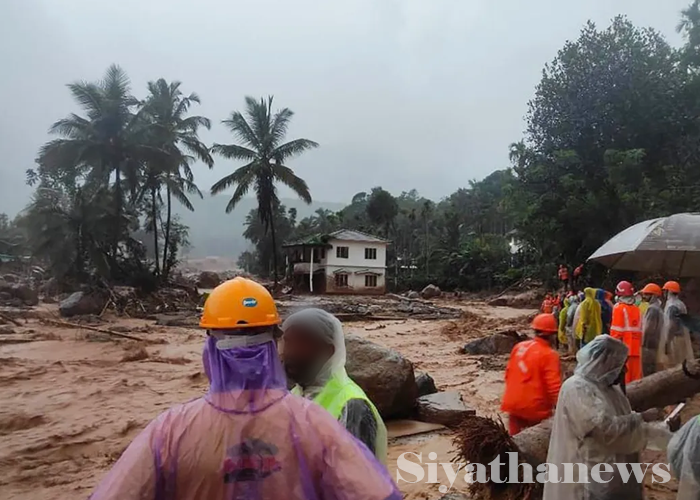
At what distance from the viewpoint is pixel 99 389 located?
9.73 metres

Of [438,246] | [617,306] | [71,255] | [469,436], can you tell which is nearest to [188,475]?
[469,436]

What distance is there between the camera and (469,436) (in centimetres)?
354

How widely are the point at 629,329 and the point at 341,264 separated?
3292cm

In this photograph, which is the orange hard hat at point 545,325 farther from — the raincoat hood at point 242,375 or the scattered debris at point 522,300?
the scattered debris at point 522,300

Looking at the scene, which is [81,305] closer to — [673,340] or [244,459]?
[673,340]

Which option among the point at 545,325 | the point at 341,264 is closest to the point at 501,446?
the point at 545,325

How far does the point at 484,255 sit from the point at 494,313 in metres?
13.7

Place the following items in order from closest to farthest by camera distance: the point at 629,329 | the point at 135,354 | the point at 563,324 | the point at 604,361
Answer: the point at 604,361, the point at 629,329, the point at 563,324, the point at 135,354

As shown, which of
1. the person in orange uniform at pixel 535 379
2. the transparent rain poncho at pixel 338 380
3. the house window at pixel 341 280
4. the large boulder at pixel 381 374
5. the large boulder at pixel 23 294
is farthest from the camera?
the house window at pixel 341 280

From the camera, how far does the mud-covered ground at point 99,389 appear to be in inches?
231

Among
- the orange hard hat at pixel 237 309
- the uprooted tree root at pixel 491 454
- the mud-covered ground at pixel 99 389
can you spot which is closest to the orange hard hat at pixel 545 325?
the uprooted tree root at pixel 491 454

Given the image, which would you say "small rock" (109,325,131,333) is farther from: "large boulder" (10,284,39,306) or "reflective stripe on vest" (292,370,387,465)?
"reflective stripe on vest" (292,370,387,465)

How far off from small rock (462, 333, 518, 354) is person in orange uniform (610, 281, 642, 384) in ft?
19.4

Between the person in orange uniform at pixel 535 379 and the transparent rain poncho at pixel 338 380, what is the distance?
2194mm
